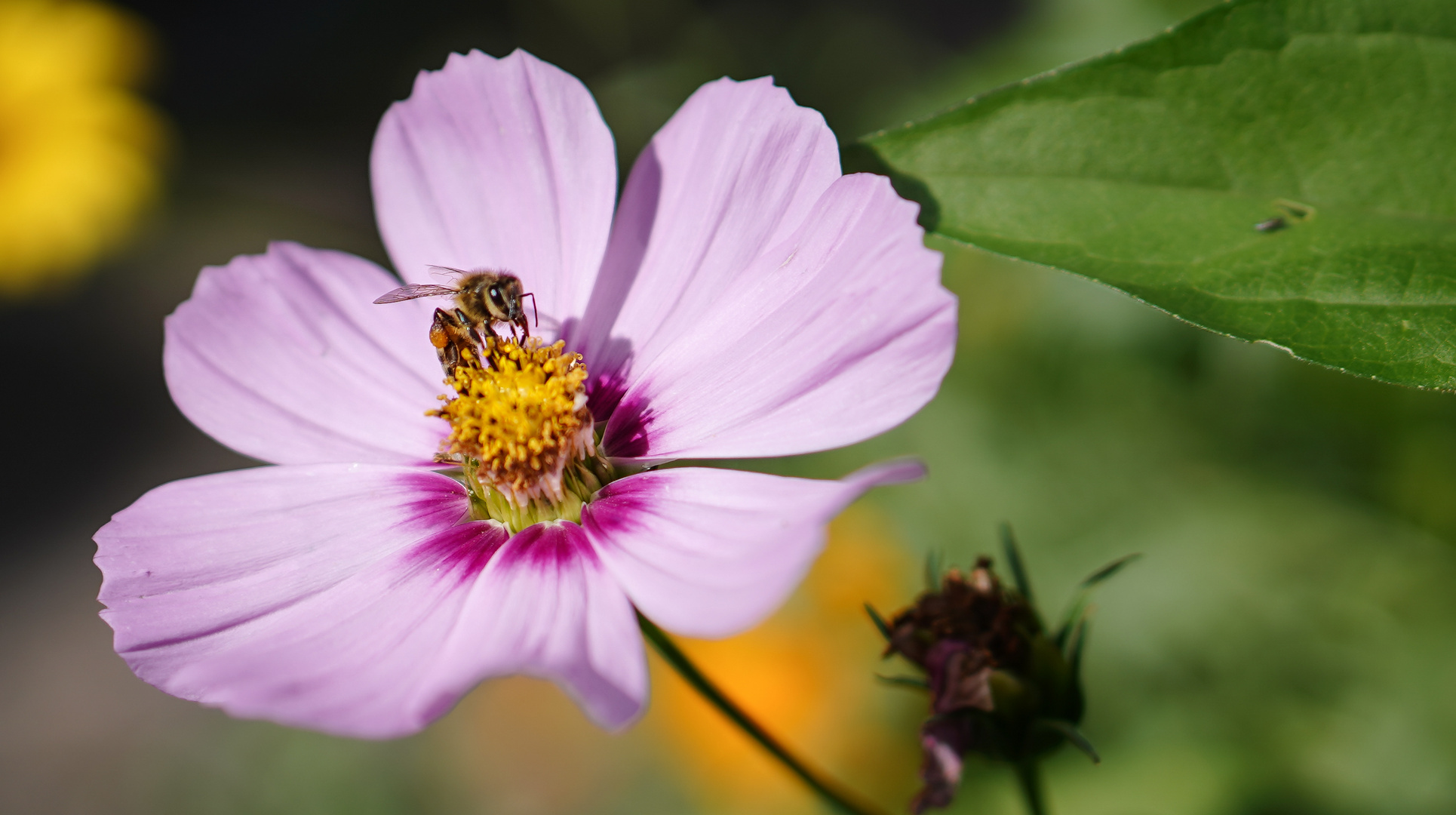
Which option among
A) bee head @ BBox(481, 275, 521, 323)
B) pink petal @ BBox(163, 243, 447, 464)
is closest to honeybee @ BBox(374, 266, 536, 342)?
bee head @ BBox(481, 275, 521, 323)

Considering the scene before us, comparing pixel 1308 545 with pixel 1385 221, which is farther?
pixel 1308 545

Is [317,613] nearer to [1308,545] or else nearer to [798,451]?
[798,451]

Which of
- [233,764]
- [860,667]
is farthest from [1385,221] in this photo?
[233,764]

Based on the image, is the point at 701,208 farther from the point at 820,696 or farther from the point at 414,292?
the point at 820,696

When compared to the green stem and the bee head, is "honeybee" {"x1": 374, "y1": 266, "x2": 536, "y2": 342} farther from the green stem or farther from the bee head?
the green stem

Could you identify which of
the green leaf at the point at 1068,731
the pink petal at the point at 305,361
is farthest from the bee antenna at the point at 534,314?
the green leaf at the point at 1068,731

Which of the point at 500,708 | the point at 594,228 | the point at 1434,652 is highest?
the point at 594,228

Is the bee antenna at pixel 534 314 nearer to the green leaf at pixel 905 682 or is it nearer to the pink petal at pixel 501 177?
the pink petal at pixel 501 177

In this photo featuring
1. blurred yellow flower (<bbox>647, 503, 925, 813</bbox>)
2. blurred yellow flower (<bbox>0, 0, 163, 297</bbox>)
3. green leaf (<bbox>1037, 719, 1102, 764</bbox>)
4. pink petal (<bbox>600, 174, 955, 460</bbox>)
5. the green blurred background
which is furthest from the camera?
blurred yellow flower (<bbox>0, 0, 163, 297</bbox>)
